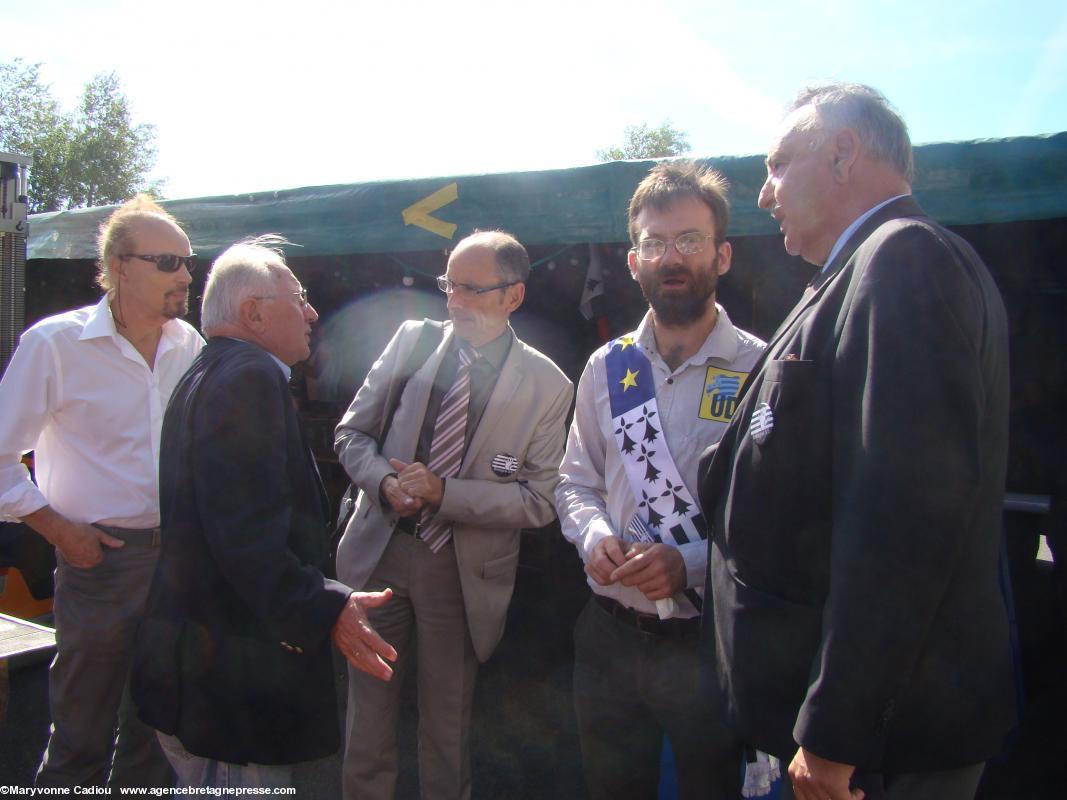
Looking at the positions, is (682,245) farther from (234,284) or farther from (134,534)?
(134,534)

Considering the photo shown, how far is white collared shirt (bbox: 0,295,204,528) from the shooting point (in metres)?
2.35

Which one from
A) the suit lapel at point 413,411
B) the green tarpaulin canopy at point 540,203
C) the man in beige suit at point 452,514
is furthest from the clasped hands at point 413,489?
the green tarpaulin canopy at point 540,203

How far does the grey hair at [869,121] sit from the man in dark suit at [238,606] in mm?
1309

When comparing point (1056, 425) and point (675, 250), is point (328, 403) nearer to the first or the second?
point (675, 250)

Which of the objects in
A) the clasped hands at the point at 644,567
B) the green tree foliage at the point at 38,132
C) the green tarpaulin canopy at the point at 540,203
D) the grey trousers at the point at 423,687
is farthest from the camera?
the green tree foliage at the point at 38,132

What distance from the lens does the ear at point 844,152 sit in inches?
53.1

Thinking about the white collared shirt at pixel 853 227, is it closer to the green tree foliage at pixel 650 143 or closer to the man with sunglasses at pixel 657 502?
the man with sunglasses at pixel 657 502

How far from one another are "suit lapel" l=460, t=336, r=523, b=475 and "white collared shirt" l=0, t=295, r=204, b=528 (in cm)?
104

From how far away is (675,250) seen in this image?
2.00m

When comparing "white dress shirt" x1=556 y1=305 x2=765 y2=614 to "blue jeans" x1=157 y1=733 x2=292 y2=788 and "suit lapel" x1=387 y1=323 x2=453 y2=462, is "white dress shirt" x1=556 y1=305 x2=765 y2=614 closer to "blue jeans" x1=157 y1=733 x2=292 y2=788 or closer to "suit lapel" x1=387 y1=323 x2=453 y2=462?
"suit lapel" x1=387 y1=323 x2=453 y2=462

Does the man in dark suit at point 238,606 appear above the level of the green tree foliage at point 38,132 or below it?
below

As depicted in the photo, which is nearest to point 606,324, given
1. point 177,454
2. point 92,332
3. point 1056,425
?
point 1056,425

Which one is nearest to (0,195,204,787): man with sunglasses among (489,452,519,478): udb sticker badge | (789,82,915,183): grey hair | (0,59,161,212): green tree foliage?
(489,452,519,478): udb sticker badge

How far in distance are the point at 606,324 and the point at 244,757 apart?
3.17 m
